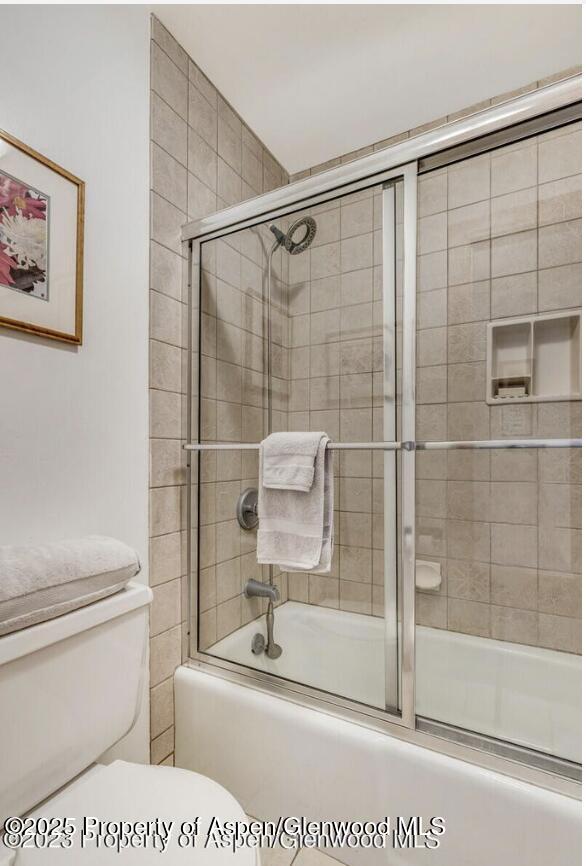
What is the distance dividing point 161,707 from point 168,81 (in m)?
1.95

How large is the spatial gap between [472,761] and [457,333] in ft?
3.31

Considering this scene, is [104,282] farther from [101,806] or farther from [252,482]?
[101,806]

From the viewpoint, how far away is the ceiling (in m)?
1.32

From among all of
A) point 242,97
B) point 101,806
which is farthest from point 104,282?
point 101,806

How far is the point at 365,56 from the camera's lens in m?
1.46

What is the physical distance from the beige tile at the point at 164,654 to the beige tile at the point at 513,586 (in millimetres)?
955

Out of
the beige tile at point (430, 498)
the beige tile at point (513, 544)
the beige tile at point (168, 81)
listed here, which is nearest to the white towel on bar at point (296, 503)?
the beige tile at point (430, 498)

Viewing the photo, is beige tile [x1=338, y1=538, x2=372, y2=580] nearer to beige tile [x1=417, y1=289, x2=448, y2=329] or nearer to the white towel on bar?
the white towel on bar

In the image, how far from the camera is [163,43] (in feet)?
4.43

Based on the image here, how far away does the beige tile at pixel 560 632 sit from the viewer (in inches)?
43.7

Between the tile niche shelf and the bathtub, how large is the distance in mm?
675

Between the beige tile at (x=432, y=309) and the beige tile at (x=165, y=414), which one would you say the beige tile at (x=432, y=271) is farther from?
the beige tile at (x=165, y=414)

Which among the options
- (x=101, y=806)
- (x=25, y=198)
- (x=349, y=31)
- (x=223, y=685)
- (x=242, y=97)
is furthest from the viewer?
(x=242, y=97)

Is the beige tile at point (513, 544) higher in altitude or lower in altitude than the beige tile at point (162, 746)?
higher
